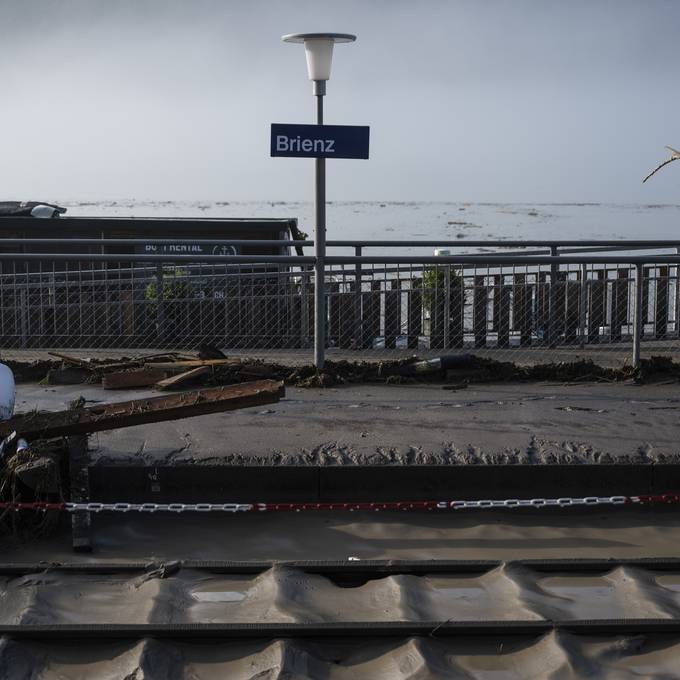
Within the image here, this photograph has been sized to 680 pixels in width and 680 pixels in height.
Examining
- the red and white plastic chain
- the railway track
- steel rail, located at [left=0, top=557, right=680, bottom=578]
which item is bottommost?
the railway track

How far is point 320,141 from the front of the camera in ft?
35.4

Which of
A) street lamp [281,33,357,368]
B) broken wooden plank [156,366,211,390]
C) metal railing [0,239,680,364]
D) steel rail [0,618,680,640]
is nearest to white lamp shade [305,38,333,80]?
street lamp [281,33,357,368]

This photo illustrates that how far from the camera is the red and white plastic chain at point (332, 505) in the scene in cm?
714

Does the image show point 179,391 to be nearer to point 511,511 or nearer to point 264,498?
point 264,498

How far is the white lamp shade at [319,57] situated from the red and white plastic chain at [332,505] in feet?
15.7

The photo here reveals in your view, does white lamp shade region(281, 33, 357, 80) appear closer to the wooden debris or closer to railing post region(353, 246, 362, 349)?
railing post region(353, 246, 362, 349)

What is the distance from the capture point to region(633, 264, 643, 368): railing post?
11.4 meters

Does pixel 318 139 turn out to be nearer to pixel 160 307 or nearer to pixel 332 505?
pixel 160 307

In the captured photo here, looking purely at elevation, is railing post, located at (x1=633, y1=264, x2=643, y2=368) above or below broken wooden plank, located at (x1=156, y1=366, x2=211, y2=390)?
above

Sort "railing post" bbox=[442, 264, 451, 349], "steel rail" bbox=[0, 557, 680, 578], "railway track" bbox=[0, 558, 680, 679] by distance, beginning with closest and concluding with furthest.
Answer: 1. "railway track" bbox=[0, 558, 680, 679]
2. "steel rail" bbox=[0, 557, 680, 578]
3. "railing post" bbox=[442, 264, 451, 349]

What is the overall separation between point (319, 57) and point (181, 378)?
3.29 m

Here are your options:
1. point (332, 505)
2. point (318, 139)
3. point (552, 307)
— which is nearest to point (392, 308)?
point (552, 307)

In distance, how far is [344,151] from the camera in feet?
35.6

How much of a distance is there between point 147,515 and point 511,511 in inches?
96.8
